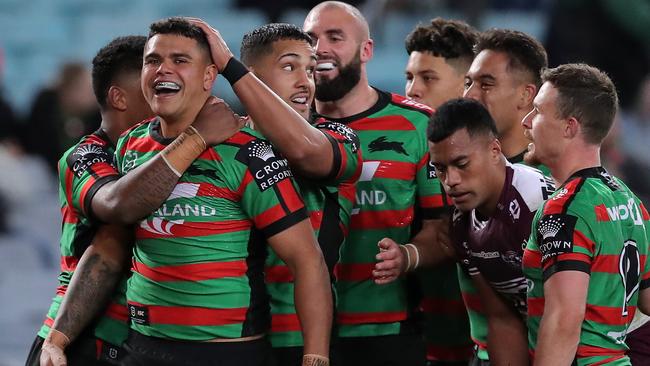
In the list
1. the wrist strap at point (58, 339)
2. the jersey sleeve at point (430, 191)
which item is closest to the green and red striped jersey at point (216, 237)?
the wrist strap at point (58, 339)

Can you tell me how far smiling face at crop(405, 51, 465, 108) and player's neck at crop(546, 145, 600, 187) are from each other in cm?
186

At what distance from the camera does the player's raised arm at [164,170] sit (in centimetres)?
376

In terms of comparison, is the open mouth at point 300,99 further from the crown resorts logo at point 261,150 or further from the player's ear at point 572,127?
the player's ear at point 572,127

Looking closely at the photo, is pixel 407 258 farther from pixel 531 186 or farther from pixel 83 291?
pixel 83 291

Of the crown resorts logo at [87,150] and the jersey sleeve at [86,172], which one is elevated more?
the crown resorts logo at [87,150]

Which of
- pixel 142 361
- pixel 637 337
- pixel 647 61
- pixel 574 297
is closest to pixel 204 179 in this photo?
pixel 142 361

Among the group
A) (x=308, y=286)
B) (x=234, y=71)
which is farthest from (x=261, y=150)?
→ (x=308, y=286)

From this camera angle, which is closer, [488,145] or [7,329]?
[488,145]

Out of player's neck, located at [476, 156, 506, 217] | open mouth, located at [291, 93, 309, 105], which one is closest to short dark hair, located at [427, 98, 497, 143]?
player's neck, located at [476, 156, 506, 217]

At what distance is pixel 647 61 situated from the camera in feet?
36.1

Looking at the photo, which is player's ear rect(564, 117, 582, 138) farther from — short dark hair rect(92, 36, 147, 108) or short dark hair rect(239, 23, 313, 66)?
short dark hair rect(92, 36, 147, 108)

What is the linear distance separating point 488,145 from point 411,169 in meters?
0.85

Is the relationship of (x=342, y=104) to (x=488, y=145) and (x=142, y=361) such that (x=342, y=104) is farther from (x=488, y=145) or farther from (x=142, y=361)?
(x=142, y=361)

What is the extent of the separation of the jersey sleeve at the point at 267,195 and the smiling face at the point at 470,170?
612mm
